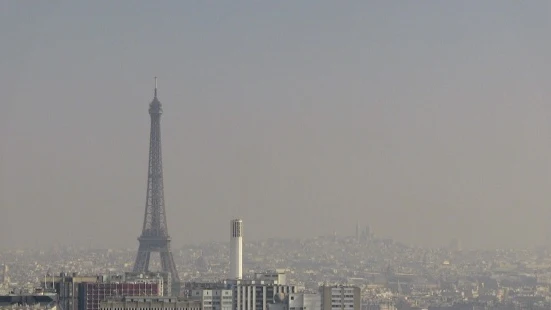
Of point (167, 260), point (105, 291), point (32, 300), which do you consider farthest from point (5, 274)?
point (32, 300)

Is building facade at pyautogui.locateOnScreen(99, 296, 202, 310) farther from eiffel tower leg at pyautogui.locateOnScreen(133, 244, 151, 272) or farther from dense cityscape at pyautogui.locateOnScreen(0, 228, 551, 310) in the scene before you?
eiffel tower leg at pyautogui.locateOnScreen(133, 244, 151, 272)

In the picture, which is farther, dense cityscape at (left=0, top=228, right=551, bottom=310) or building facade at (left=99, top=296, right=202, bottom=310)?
dense cityscape at (left=0, top=228, right=551, bottom=310)

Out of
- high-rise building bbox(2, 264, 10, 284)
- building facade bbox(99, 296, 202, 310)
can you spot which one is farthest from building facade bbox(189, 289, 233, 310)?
high-rise building bbox(2, 264, 10, 284)

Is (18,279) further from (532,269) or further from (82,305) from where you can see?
(532,269)

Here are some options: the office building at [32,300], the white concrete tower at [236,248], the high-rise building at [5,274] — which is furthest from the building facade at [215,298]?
the high-rise building at [5,274]

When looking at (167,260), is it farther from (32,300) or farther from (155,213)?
(32,300)

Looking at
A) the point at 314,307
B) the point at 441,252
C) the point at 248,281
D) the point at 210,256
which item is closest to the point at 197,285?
the point at 248,281
